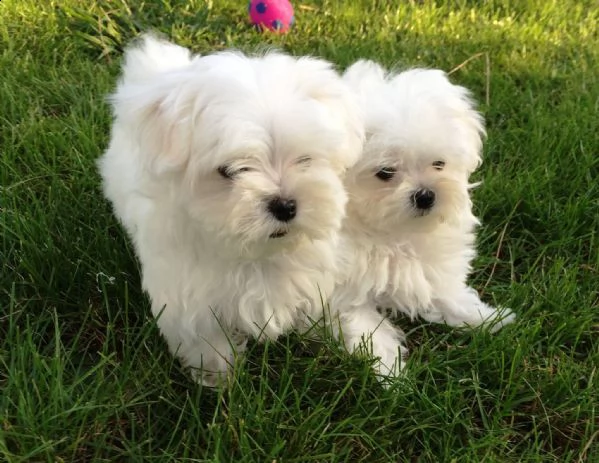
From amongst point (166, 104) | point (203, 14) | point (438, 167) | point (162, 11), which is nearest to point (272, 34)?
point (203, 14)

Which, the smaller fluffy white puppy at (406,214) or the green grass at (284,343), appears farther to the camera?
the smaller fluffy white puppy at (406,214)

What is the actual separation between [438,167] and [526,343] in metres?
0.73

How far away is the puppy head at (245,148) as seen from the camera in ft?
5.63

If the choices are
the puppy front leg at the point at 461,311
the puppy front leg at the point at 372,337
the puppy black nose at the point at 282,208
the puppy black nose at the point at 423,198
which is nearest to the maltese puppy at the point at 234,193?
the puppy black nose at the point at 282,208

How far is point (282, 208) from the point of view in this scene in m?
1.75

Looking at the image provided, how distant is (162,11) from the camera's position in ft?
14.5

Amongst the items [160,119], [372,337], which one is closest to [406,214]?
[372,337]

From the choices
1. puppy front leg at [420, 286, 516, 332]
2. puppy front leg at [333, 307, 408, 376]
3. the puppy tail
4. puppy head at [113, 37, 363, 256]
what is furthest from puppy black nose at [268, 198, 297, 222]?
puppy front leg at [420, 286, 516, 332]

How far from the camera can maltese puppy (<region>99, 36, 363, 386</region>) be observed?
173cm

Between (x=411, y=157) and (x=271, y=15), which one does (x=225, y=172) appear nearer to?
(x=411, y=157)

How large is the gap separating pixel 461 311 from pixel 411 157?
2.40 feet

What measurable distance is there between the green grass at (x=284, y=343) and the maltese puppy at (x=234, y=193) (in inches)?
7.3

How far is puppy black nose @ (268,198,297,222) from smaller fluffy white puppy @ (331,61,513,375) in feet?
1.73

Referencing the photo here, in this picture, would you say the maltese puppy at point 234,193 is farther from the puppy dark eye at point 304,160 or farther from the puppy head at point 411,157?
the puppy head at point 411,157
